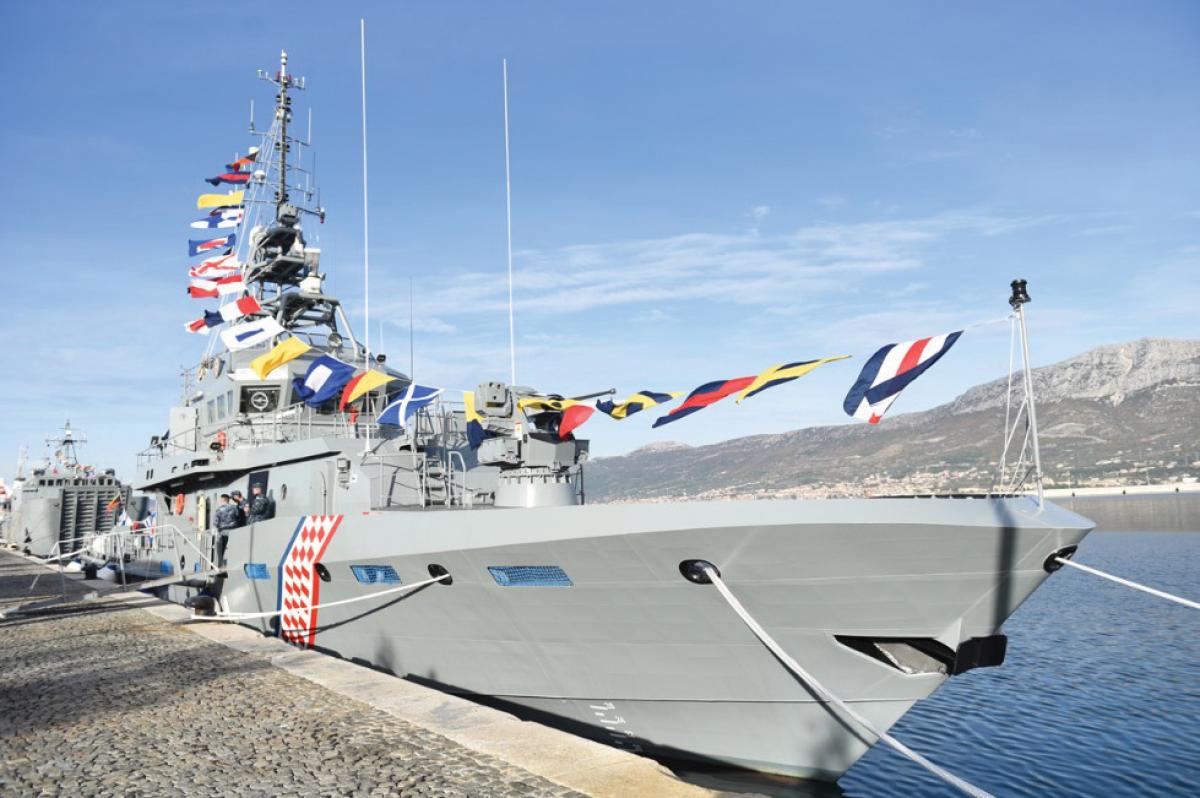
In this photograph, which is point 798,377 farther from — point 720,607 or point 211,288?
point 211,288

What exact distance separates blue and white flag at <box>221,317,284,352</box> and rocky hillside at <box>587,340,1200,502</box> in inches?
1401

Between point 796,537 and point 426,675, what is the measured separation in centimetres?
→ 524

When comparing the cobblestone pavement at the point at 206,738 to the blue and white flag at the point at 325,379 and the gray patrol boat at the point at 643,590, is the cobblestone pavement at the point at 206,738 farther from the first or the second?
the blue and white flag at the point at 325,379

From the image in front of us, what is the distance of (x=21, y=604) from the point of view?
16875mm

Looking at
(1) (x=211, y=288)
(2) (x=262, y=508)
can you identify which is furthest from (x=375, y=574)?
(1) (x=211, y=288)

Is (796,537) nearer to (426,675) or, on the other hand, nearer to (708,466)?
(426,675)

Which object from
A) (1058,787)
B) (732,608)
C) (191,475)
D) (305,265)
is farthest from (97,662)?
(1058,787)

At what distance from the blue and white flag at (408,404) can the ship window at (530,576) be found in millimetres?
3159

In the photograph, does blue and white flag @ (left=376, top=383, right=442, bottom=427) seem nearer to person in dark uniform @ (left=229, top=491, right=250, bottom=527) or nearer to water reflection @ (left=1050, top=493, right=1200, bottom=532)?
person in dark uniform @ (left=229, top=491, right=250, bottom=527)

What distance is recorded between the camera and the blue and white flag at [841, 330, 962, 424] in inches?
282

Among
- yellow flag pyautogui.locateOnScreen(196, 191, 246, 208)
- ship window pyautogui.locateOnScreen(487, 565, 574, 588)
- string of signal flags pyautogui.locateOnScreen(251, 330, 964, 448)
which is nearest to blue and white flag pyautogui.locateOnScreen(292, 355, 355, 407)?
string of signal flags pyautogui.locateOnScreen(251, 330, 964, 448)

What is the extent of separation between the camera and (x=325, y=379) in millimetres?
12320

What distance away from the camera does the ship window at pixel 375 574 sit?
31.8 ft

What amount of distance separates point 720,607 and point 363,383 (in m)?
6.45
